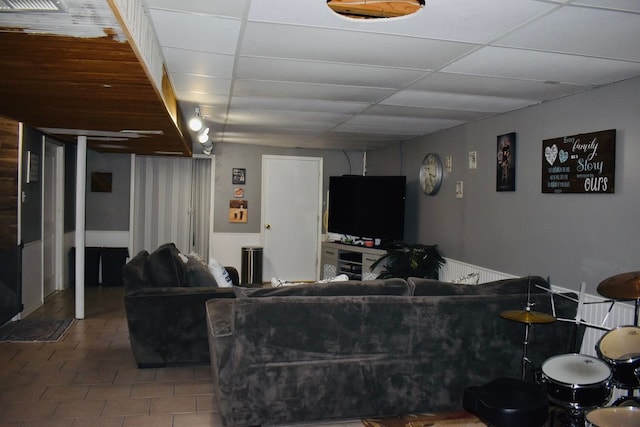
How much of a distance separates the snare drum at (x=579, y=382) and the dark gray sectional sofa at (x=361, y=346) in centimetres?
55

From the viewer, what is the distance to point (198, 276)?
4367 mm

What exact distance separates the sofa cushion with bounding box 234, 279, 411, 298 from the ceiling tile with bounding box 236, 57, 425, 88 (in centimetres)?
143

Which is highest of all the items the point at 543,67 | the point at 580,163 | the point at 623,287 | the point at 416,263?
the point at 543,67

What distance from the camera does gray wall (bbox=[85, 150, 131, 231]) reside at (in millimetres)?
8039

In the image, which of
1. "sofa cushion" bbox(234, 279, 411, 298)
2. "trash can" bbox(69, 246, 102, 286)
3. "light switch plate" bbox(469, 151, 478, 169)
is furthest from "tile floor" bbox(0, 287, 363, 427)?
"light switch plate" bbox(469, 151, 478, 169)

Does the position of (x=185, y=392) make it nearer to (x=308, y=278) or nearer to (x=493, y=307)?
(x=493, y=307)

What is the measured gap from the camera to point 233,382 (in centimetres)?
306

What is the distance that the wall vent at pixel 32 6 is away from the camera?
184cm

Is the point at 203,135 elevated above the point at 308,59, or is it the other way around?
the point at 308,59

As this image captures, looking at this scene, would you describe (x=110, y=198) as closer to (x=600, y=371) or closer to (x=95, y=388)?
(x=95, y=388)

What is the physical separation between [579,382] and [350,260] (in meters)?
5.02

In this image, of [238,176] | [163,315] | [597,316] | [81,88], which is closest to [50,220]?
[238,176]

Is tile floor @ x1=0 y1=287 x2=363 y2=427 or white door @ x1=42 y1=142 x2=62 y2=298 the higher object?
white door @ x1=42 y1=142 x2=62 y2=298

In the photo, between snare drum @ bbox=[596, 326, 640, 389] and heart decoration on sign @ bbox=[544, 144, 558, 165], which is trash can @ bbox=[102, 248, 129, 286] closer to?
heart decoration on sign @ bbox=[544, 144, 558, 165]
